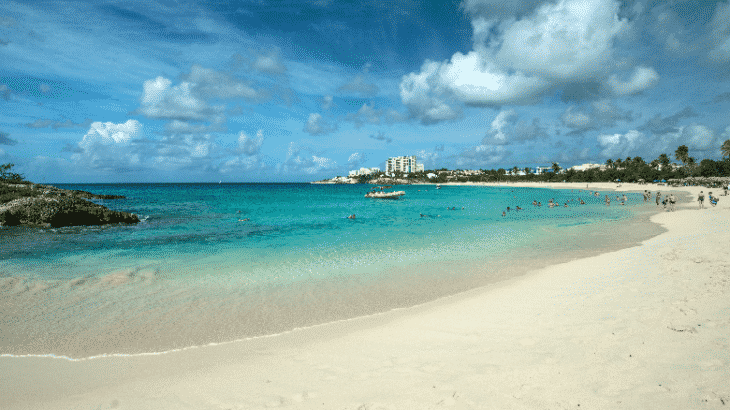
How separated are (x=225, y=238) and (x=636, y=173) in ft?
465

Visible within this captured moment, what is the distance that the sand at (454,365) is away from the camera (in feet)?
15.3

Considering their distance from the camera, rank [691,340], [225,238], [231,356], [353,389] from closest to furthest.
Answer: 1. [353,389]
2. [691,340]
3. [231,356]
4. [225,238]

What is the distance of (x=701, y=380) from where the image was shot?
4617mm

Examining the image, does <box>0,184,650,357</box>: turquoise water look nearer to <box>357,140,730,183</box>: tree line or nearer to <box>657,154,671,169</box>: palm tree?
<box>357,140,730,183</box>: tree line

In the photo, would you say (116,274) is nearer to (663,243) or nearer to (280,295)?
(280,295)

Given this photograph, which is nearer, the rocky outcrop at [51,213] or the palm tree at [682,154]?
the rocky outcrop at [51,213]

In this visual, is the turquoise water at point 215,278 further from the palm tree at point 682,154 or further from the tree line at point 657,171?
the palm tree at point 682,154

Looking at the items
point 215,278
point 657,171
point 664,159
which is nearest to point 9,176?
point 215,278

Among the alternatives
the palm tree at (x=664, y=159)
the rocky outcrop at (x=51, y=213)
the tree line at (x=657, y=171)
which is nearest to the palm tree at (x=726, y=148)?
the tree line at (x=657, y=171)

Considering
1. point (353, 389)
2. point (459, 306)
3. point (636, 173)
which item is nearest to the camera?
point (353, 389)

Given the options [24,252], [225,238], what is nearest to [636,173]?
[225,238]

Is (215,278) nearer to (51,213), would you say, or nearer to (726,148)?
(51,213)

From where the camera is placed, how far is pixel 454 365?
18.3 feet

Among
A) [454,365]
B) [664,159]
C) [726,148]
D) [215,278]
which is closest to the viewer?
[454,365]
